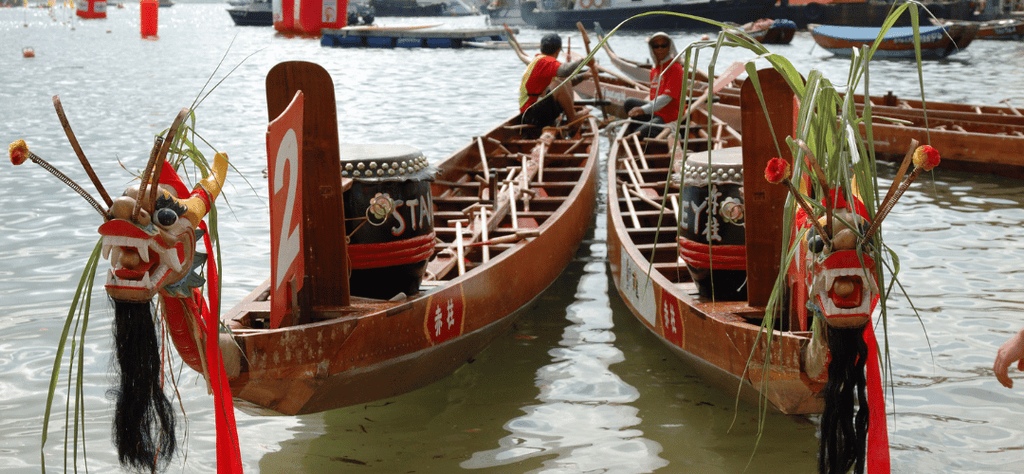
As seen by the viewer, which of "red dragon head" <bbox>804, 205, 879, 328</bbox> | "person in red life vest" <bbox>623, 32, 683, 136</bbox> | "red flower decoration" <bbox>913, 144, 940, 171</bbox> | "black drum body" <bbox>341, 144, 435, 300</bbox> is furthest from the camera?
"person in red life vest" <bbox>623, 32, 683, 136</bbox>

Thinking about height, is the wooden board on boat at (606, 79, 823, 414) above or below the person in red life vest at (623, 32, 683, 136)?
below

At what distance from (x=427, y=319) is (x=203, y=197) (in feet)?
4.73

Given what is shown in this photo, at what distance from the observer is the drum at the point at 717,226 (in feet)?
13.2

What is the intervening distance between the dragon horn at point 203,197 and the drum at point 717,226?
82.5 inches

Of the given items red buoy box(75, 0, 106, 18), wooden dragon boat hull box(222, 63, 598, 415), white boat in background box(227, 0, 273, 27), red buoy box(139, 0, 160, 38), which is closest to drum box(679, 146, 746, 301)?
wooden dragon boat hull box(222, 63, 598, 415)

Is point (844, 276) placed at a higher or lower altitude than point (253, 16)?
lower

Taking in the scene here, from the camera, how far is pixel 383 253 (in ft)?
13.0

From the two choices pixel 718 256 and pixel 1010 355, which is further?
pixel 718 256

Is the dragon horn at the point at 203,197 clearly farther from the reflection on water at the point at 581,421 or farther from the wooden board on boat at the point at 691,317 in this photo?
the reflection on water at the point at 581,421

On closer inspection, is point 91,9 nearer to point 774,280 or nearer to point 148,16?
point 148,16

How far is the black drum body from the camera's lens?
12.9 feet

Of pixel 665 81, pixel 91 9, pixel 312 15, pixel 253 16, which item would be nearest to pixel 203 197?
pixel 665 81

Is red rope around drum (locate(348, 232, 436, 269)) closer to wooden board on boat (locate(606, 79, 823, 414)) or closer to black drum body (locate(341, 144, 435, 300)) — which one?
black drum body (locate(341, 144, 435, 300))

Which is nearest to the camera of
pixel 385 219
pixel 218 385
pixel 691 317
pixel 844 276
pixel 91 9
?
pixel 844 276
